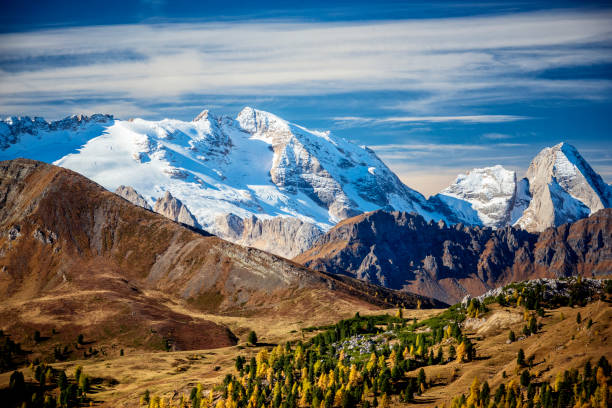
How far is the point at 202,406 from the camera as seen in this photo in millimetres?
194375

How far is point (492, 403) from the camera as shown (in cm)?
15688

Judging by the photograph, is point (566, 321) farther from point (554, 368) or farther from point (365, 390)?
point (365, 390)

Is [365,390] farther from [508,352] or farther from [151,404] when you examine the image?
[151,404]

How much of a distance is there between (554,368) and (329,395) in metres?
59.1

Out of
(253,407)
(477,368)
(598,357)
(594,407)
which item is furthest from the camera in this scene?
(253,407)

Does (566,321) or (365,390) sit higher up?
(566,321)

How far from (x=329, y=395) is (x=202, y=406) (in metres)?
37.8

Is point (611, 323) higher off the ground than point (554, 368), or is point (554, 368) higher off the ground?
point (611, 323)

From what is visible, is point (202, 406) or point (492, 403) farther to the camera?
point (202, 406)

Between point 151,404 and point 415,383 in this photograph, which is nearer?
point 415,383

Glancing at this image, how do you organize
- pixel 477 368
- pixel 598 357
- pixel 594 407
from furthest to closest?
1. pixel 477 368
2. pixel 598 357
3. pixel 594 407

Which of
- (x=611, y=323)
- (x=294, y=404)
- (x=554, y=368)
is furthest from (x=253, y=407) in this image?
(x=611, y=323)

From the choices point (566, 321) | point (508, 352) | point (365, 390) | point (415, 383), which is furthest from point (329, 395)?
point (566, 321)

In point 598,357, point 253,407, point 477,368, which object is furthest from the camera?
point 253,407
